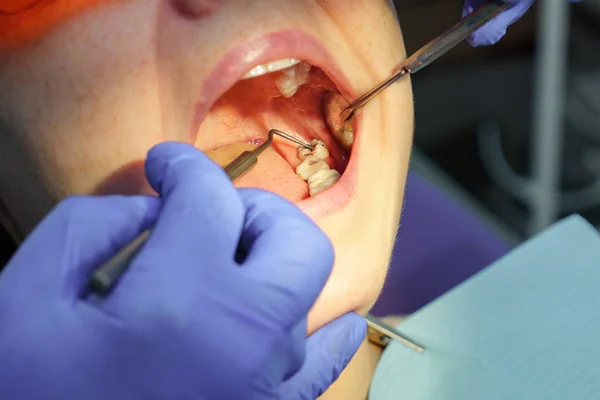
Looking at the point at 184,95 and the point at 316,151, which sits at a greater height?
the point at 184,95

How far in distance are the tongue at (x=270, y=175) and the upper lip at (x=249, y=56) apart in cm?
18

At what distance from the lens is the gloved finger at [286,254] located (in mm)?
741

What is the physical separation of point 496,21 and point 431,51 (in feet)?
0.79

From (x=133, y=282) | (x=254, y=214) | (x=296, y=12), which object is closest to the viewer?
(x=133, y=282)

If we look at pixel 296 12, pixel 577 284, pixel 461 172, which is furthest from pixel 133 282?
pixel 461 172

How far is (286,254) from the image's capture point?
76cm

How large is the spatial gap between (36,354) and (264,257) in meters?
0.25

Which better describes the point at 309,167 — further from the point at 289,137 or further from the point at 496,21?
the point at 496,21

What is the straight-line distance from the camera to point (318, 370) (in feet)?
2.95

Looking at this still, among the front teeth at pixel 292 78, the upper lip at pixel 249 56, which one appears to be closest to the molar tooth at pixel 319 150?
the front teeth at pixel 292 78

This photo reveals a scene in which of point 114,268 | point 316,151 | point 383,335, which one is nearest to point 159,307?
point 114,268

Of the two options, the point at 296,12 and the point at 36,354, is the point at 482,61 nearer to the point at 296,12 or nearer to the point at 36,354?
the point at 296,12

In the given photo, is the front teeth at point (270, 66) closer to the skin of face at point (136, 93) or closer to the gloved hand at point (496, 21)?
the skin of face at point (136, 93)

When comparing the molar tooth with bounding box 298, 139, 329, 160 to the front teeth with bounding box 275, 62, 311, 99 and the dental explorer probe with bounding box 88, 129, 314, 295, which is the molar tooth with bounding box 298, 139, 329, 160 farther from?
the dental explorer probe with bounding box 88, 129, 314, 295
